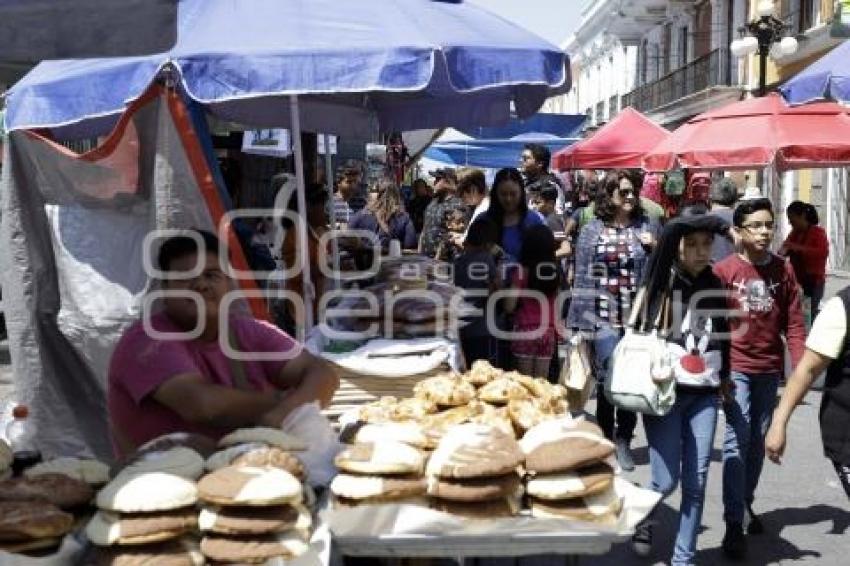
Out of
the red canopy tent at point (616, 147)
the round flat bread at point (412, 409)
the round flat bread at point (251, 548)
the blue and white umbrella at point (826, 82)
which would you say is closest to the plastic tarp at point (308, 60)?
the round flat bread at point (412, 409)

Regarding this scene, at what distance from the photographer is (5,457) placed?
10.2ft

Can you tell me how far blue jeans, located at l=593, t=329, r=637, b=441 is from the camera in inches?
253

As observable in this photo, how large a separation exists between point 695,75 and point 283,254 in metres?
30.5

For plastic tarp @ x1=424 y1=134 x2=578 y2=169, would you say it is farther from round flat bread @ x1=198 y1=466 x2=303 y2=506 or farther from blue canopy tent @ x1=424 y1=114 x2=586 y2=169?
round flat bread @ x1=198 y1=466 x2=303 y2=506

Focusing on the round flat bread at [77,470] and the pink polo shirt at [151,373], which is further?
the pink polo shirt at [151,373]

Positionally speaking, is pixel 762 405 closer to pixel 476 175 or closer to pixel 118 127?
pixel 118 127

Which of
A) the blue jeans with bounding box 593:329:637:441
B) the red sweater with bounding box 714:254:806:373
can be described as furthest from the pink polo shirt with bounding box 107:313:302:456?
the blue jeans with bounding box 593:329:637:441

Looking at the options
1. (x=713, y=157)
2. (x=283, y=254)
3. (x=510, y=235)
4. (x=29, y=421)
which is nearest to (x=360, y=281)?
(x=283, y=254)

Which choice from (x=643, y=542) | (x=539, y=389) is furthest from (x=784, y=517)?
(x=539, y=389)

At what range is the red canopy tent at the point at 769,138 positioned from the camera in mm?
8875

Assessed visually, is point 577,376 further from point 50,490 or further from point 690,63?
point 690,63

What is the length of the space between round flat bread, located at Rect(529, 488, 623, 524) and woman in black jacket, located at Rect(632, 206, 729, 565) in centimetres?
200

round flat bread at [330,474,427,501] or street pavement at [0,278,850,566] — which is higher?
round flat bread at [330,474,427,501]

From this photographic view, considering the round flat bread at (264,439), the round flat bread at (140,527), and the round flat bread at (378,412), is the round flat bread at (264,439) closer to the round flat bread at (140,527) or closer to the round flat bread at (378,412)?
the round flat bread at (140,527)
